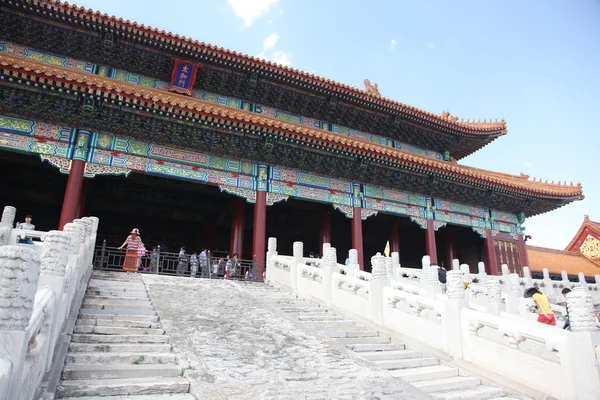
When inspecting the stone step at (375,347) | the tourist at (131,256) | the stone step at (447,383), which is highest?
the tourist at (131,256)

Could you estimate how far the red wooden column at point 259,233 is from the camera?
1182 centimetres

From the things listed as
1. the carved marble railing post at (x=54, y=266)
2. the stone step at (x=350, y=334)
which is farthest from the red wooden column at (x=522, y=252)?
the carved marble railing post at (x=54, y=266)

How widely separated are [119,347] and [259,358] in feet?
5.16

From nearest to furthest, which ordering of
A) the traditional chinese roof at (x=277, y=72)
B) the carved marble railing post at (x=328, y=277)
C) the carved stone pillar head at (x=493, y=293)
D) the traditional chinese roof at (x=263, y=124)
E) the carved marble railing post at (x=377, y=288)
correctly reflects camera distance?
the carved marble railing post at (x=377, y=288), the carved stone pillar head at (x=493, y=293), the carved marble railing post at (x=328, y=277), the traditional chinese roof at (x=263, y=124), the traditional chinese roof at (x=277, y=72)

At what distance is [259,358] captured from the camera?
4.88 meters

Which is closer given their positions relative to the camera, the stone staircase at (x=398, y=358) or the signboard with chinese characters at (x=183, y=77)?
the stone staircase at (x=398, y=358)

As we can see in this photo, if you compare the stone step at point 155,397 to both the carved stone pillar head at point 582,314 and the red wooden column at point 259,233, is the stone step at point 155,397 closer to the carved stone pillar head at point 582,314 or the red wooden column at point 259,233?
the carved stone pillar head at point 582,314

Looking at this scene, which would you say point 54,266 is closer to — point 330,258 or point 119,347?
point 119,347

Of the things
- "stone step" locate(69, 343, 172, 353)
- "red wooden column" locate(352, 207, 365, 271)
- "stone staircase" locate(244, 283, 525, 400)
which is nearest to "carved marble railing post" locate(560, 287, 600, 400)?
"stone staircase" locate(244, 283, 525, 400)

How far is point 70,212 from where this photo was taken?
1043 centimetres

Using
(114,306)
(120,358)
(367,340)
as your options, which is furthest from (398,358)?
(114,306)

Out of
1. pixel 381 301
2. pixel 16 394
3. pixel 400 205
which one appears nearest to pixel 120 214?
pixel 400 205

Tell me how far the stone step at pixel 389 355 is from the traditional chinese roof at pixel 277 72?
11.4 metres

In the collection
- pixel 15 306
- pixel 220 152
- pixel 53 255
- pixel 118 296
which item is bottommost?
pixel 118 296
